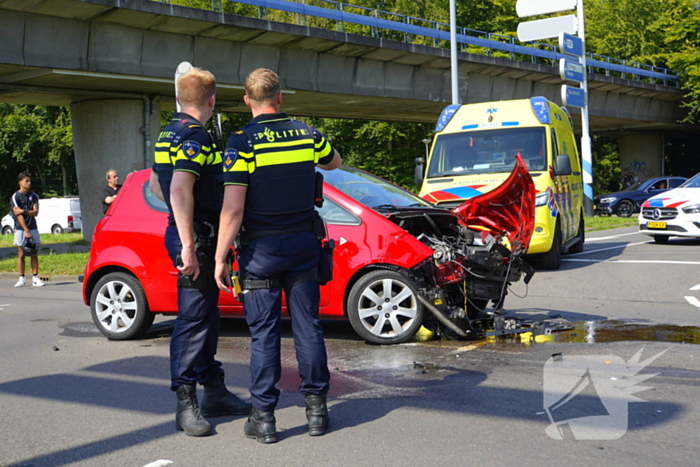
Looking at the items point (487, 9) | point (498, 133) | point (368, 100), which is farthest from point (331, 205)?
point (487, 9)

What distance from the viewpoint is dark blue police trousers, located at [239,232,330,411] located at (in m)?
4.21

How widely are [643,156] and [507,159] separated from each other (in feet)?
135

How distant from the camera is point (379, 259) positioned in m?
6.73

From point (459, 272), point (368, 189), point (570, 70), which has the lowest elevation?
point (459, 272)

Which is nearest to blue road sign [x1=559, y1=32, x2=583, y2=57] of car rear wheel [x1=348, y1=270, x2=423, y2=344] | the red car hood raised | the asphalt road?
the asphalt road

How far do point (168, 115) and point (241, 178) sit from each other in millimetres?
44008

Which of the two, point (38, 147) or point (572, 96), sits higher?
point (38, 147)

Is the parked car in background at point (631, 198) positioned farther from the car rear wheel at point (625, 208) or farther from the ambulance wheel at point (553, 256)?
the ambulance wheel at point (553, 256)

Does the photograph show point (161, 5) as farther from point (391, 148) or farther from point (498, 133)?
point (391, 148)

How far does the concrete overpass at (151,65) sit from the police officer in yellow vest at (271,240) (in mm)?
15470

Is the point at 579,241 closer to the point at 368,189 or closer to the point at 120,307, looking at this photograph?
the point at 368,189

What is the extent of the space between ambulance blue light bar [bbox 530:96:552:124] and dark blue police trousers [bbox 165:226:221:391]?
30.9 ft

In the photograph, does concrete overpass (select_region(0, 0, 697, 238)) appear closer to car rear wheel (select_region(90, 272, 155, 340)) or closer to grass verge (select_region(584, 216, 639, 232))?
grass verge (select_region(584, 216, 639, 232))

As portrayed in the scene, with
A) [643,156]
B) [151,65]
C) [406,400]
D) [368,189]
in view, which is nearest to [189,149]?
[406,400]
